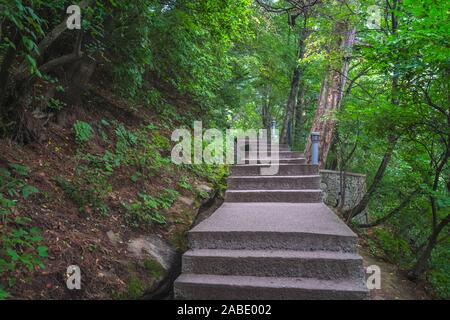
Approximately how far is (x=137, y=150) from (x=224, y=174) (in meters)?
2.02

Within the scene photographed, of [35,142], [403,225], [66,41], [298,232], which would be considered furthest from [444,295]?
[66,41]

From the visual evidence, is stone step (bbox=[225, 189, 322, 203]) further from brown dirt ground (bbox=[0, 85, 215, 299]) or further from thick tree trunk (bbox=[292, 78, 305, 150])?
thick tree trunk (bbox=[292, 78, 305, 150])

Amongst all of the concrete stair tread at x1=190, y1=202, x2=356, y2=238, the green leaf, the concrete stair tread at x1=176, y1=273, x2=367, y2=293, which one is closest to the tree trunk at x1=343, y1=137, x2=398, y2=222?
the concrete stair tread at x1=190, y1=202, x2=356, y2=238

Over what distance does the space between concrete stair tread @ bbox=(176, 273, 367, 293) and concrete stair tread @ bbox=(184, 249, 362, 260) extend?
0.21m

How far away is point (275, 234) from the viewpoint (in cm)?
334

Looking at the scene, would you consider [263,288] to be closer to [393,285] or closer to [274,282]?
[274,282]

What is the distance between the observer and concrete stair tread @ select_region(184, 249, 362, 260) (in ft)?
9.92

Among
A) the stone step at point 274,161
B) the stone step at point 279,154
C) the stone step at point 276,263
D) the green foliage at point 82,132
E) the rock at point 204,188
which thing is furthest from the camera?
the stone step at point 279,154

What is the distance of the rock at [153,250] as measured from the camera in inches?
124

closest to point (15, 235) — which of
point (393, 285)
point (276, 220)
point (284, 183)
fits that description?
point (276, 220)

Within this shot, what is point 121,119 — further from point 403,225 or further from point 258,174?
point 403,225

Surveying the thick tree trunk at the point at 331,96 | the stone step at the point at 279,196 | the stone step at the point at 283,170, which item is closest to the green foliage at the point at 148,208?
the stone step at the point at 279,196

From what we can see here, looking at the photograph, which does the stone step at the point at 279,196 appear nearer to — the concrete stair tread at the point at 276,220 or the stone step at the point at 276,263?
the concrete stair tread at the point at 276,220

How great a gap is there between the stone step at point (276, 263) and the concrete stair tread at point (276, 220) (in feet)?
0.87
